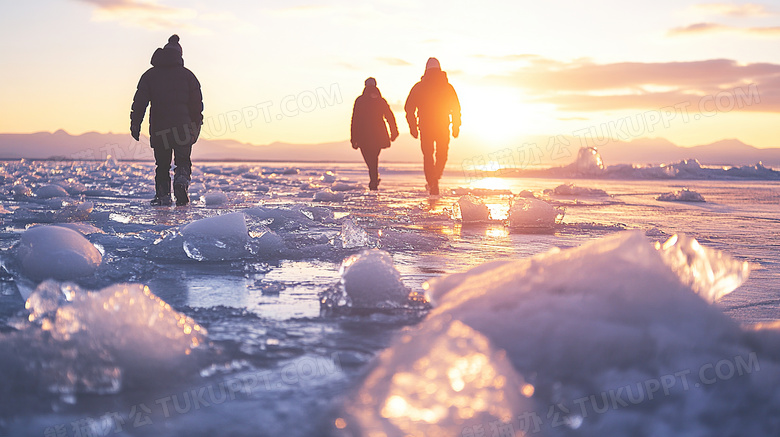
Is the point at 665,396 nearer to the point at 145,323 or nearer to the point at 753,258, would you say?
the point at 145,323

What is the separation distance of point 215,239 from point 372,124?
7.97 metres

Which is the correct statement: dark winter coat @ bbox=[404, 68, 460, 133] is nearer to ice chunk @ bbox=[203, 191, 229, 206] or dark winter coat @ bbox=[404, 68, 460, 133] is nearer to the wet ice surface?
ice chunk @ bbox=[203, 191, 229, 206]

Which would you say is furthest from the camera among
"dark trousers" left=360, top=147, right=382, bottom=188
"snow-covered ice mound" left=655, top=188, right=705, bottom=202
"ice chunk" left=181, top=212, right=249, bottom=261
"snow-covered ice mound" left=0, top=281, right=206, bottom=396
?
"dark trousers" left=360, top=147, right=382, bottom=188

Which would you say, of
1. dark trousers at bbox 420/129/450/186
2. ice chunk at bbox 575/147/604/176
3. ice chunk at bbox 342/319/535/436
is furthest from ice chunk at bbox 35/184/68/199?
ice chunk at bbox 575/147/604/176

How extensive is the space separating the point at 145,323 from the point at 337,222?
143 inches

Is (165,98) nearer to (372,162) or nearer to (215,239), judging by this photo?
(215,239)

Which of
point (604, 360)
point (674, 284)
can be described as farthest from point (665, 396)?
point (674, 284)

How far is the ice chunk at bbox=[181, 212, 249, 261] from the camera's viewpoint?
309 centimetres

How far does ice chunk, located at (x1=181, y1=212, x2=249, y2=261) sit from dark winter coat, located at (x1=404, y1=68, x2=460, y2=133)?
6590 mm

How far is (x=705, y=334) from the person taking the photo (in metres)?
1.37

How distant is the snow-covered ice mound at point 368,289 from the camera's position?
6.91 ft

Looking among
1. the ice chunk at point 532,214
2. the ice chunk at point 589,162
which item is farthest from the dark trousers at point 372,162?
the ice chunk at point 589,162

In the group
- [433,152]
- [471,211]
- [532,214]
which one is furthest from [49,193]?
[532,214]

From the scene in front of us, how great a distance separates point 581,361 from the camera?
1.30 m
